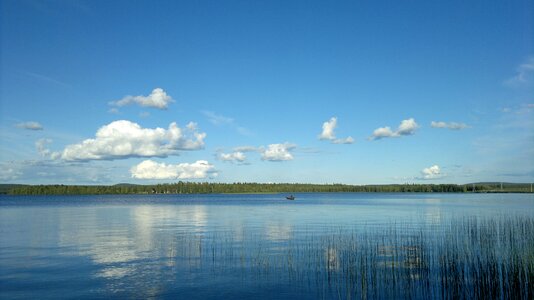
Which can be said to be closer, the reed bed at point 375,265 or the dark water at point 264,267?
the reed bed at point 375,265

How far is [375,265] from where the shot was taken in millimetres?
17797

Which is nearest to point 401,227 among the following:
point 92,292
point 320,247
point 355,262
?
point 320,247

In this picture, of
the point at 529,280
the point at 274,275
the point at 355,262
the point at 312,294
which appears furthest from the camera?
the point at 355,262

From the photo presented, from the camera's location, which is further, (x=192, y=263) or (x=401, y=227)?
(x=401, y=227)

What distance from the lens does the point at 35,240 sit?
32219 millimetres

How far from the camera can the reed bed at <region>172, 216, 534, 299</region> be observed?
15.4 meters

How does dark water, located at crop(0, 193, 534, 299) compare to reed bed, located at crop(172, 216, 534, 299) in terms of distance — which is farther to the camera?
dark water, located at crop(0, 193, 534, 299)

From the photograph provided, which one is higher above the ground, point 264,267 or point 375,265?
point 375,265

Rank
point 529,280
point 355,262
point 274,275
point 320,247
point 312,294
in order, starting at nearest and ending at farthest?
1. point 529,280
2. point 312,294
3. point 274,275
4. point 355,262
5. point 320,247

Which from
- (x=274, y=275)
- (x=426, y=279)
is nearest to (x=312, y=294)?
(x=274, y=275)

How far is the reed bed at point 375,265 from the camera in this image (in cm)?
1539

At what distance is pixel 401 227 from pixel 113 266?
2402cm

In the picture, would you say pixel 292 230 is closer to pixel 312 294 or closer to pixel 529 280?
pixel 312 294

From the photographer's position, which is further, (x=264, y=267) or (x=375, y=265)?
(x=264, y=267)
